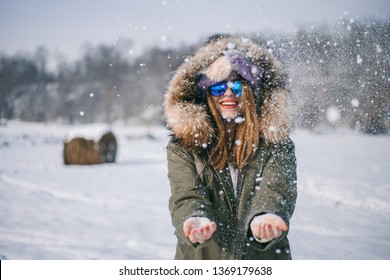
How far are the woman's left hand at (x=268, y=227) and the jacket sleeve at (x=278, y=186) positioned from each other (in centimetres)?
3

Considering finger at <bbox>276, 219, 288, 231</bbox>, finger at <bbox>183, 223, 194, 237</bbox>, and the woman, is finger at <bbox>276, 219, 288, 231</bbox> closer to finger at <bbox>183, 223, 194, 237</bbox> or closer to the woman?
the woman

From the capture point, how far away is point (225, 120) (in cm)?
136

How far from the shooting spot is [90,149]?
6.97 m

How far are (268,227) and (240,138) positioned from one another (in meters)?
0.37

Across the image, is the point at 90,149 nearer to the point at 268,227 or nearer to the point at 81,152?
the point at 81,152

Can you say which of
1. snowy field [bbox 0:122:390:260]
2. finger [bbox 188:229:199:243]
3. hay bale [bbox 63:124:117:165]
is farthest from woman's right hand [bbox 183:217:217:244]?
hay bale [bbox 63:124:117:165]

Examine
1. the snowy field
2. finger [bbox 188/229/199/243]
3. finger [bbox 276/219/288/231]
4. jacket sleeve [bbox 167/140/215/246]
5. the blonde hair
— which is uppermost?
the blonde hair

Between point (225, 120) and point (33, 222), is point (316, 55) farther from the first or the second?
point (33, 222)

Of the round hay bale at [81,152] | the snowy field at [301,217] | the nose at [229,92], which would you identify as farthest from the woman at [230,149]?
the round hay bale at [81,152]

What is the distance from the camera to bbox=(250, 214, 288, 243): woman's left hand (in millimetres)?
1054

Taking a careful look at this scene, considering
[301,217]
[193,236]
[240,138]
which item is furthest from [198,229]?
[301,217]
